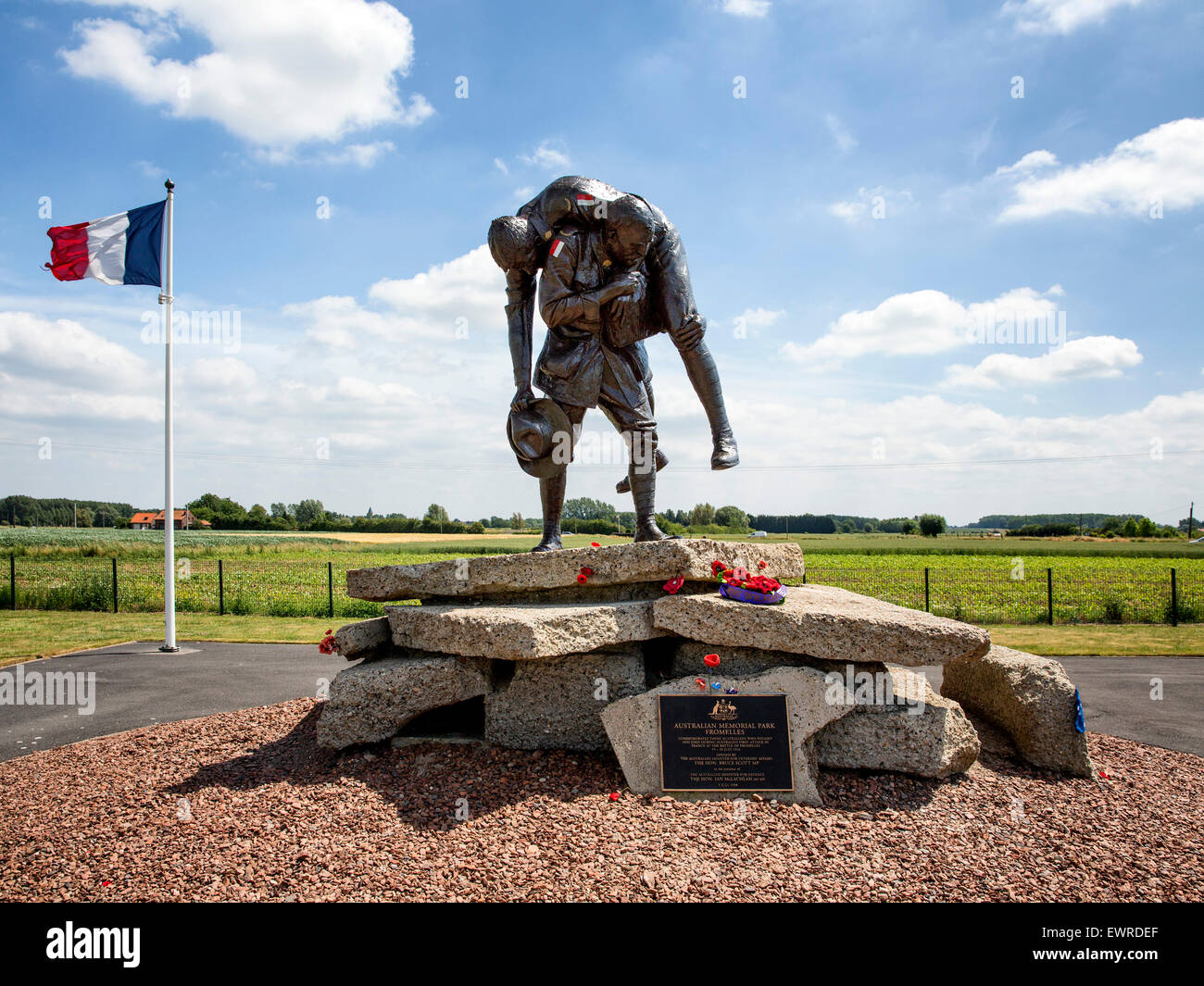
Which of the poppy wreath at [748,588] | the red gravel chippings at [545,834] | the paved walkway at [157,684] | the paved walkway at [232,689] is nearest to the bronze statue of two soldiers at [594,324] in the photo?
the poppy wreath at [748,588]

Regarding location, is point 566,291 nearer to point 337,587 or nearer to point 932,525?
point 337,587

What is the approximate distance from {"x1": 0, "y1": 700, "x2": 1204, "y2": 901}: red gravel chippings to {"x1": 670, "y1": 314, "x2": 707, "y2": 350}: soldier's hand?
3436 mm

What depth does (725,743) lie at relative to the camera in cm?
457

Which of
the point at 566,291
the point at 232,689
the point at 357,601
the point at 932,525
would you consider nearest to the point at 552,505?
the point at 566,291

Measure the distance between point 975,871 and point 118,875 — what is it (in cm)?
443

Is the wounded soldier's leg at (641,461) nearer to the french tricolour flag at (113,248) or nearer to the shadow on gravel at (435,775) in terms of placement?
the shadow on gravel at (435,775)

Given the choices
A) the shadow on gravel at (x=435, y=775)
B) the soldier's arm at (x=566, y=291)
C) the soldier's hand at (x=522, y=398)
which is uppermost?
the soldier's arm at (x=566, y=291)

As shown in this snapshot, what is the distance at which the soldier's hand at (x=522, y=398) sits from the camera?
5.82m

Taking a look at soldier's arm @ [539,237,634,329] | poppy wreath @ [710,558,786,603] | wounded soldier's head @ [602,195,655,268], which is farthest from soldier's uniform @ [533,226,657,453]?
poppy wreath @ [710,558,786,603]

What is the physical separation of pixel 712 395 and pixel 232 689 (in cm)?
651

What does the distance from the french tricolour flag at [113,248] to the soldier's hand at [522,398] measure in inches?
325

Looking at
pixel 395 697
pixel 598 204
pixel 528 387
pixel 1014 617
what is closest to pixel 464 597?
pixel 395 697

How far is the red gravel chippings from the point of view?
11.6 ft

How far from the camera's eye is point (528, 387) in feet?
19.5
